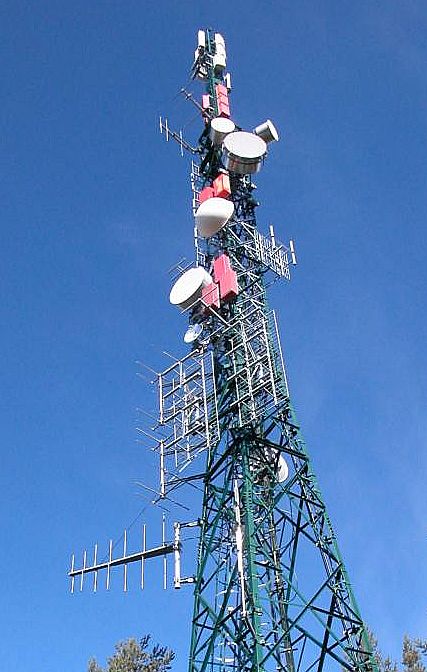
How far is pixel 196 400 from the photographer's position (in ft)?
82.9

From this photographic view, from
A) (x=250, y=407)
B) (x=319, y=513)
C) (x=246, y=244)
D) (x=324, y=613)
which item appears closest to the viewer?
(x=324, y=613)

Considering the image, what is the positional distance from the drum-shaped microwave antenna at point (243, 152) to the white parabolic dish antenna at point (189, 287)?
4151 mm

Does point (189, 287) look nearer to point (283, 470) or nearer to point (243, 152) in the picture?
point (243, 152)

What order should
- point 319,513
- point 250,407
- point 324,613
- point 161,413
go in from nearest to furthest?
point 324,613 < point 319,513 < point 250,407 < point 161,413

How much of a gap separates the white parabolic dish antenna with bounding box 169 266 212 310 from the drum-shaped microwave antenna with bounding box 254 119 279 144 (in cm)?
594

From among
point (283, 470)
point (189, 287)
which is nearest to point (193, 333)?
point (189, 287)

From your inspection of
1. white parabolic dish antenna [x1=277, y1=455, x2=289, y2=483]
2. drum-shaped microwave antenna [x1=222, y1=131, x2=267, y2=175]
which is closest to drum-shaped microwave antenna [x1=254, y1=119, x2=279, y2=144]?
drum-shaped microwave antenna [x1=222, y1=131, x2=267, y2=175]

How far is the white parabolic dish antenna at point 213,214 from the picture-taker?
27000 millimetres

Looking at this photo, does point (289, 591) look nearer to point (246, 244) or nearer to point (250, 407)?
point (250, 407)

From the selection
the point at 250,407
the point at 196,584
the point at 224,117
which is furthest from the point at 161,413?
the point at 224,117

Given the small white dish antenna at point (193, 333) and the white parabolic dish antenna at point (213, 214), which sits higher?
the white parabolic dish antenna at point (213, 214)

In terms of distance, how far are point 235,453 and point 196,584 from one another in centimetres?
385

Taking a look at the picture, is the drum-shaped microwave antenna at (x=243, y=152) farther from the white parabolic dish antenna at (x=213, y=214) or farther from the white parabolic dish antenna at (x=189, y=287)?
the white parabolic dish antenna at (x=189, y=287)

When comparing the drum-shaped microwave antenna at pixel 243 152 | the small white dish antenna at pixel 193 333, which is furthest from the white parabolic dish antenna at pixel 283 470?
the drum-shaped microwave antenna at pixel 243 152
